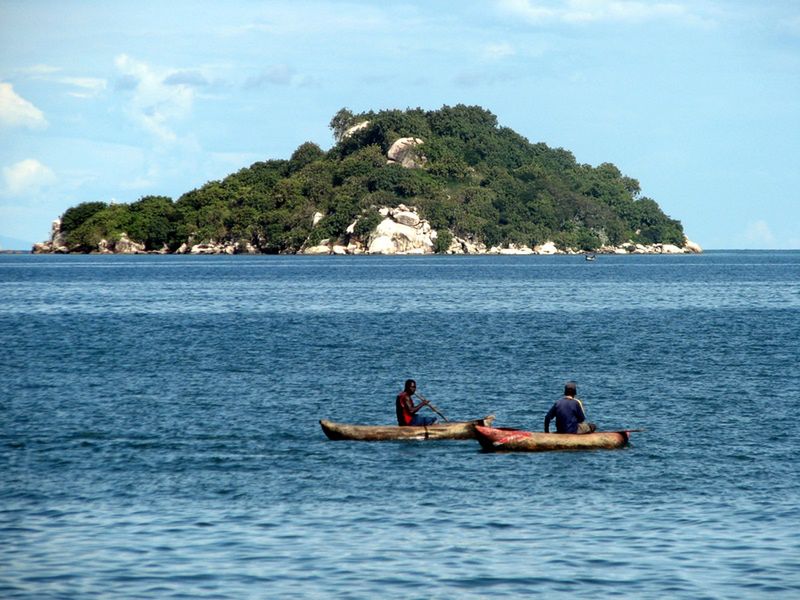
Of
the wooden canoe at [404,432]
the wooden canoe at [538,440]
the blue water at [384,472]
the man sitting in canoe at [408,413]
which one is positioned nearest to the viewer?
the blue water at [384,472]

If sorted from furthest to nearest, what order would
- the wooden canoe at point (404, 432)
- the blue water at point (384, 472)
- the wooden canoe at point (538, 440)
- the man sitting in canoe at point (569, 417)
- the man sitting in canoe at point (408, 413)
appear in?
the man sitting in canoe at point (408, 413)
the wooden canoe at point (404, 432)
the man sitting in canoe at point (569, 417)
the wooden canoe at point (538, 440)
the blue water at point (384, 472)

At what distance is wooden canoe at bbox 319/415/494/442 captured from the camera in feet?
106

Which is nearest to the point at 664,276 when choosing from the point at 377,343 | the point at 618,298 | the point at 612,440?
the point at 618,298

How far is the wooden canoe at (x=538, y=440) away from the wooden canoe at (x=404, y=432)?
1746 millimetres

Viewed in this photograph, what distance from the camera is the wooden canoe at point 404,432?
3238cm


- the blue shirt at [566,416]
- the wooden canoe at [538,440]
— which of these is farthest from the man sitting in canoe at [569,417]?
the wooden canoe at [538,440]

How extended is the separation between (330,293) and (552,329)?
43.1 metres

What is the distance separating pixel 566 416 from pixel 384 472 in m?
5.51

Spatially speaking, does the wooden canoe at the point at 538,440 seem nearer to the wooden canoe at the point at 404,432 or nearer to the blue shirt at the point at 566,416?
the blue shirt at the point at 566,416

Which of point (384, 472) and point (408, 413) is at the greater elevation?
point (408, 413)

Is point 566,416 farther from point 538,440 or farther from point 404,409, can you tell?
point 404,409

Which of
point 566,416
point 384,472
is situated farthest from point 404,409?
point 384,472

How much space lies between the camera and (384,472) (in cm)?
2827

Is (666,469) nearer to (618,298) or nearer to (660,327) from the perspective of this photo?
(660,327)
